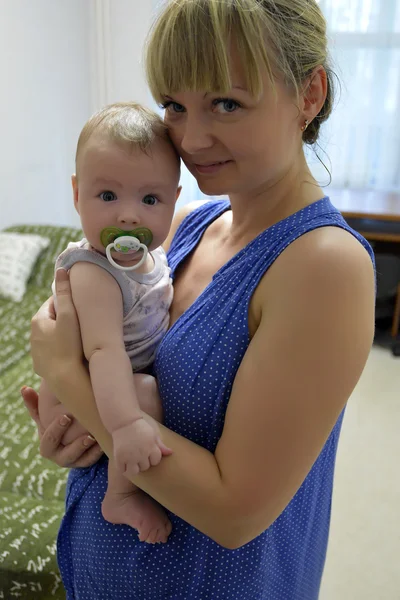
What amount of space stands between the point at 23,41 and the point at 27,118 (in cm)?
42

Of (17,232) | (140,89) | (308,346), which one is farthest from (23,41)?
(308,346)

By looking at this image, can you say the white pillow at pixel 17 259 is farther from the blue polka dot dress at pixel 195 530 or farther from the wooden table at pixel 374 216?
the blue polka dot dress at pixel 195 530

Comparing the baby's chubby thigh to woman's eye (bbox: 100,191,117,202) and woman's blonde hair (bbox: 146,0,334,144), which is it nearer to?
woman's eye (bbox: 100,191,117,202)

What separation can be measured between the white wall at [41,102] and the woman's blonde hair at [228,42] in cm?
272

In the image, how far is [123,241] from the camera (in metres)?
0.85

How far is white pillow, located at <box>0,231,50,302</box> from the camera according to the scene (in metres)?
2.87

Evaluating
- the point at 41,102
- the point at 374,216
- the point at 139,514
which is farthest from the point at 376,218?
the point at 139,514

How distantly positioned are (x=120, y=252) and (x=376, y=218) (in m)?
2.55

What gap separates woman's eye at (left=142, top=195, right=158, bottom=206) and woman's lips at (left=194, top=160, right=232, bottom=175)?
0.27 ft

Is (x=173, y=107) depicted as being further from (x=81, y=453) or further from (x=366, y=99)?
(x=366, y=99)

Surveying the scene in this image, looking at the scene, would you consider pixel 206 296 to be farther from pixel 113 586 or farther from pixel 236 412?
pixel 113 586

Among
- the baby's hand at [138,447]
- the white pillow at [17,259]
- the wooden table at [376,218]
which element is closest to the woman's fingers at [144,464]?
the baby's hand at [138,447]

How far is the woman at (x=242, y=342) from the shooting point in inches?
27.4

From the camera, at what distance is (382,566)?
189 centimetres
